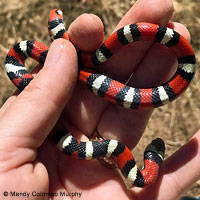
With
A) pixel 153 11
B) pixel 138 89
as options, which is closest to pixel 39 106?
pixel 138 89

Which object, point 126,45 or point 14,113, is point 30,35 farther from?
point 14,113

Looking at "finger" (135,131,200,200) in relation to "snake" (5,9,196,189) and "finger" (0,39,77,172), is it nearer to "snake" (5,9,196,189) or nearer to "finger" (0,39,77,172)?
"snake" (5,9,196,189)

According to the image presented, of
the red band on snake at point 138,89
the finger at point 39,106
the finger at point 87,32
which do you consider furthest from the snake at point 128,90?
the finger at point 39,106

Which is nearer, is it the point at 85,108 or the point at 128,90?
the point at 128,90

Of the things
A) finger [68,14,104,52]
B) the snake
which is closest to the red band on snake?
the snake

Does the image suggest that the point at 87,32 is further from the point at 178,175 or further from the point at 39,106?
the point at 178,175

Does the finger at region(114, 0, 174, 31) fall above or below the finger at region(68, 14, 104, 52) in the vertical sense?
above

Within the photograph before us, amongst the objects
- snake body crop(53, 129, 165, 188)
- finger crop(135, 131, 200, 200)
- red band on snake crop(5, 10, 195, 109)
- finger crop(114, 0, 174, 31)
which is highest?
finger crop(114, 0, 174, 31)
